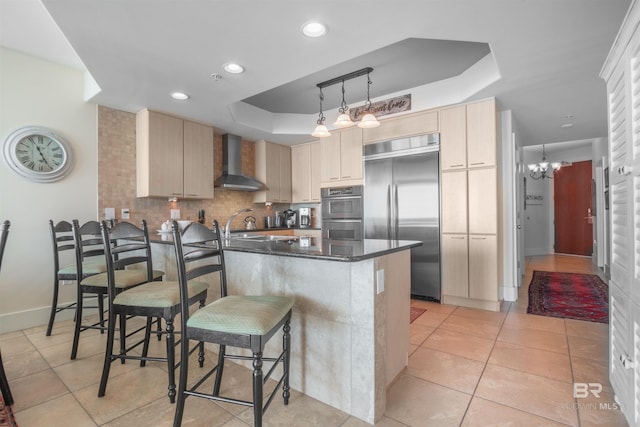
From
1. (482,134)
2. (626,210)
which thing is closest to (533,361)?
(626,210)

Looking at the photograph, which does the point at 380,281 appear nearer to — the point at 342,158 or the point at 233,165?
the point at 342,158

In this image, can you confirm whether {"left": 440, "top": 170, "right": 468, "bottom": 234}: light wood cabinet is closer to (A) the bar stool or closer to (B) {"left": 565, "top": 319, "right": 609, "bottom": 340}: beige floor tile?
(B) {"left": 565, "top": 319, "right": 609, "bottom": 340}: beige floor tile

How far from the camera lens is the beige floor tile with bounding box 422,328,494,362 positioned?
2361mm

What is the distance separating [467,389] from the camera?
1.89 meters

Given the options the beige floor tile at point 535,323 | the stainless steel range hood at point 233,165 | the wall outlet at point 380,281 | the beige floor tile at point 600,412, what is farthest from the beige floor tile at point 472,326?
the stainless steel range hood at point 233,165

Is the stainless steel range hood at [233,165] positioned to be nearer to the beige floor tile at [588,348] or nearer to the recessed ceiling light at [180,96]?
the recessed ceiling light at [180,96]

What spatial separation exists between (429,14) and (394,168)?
2185 millimetres

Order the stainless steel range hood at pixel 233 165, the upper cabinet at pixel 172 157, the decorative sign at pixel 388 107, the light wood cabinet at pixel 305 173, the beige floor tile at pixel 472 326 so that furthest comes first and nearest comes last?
the light wood cabinet at pixel 305 173
the stainless steel range hood at pixel 233 165
the decorative sign at pixel 388 107
the upper cabinet at pixel 172 157
the beige floor tile at pixel 472 326

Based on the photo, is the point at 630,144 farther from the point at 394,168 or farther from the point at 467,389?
the point at 394,168

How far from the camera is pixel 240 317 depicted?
139 cm

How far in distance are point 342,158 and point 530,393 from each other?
3.41 meters

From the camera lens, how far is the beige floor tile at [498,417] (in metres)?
1.59

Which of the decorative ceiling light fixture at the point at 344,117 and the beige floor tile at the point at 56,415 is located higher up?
the decorative ceiling light fixture at the point at 344,117

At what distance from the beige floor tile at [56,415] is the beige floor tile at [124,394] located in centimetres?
3
